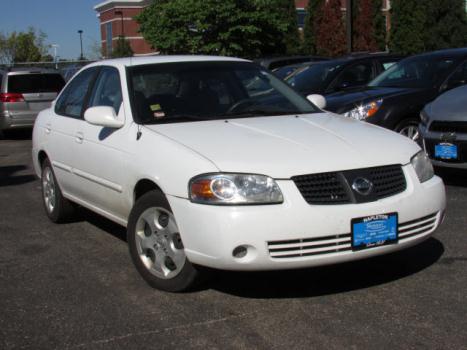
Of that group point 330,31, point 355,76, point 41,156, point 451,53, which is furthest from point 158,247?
point 330,31

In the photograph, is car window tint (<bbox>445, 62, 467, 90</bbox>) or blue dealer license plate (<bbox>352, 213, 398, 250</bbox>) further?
car window tint (<bbox>445, 62, 467, 90</bbox>)

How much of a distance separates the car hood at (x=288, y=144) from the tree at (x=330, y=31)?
3879 centimetres

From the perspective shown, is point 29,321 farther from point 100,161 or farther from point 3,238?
point 3,238

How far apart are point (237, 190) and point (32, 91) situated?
12372mm

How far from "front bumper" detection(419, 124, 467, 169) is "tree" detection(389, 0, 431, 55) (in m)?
36.6

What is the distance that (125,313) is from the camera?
13.5ft

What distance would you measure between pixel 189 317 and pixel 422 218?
1.55 meters

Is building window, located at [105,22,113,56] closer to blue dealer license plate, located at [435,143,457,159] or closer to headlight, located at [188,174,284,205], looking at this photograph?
blue dealer license plate, located at [435,143,457,159]

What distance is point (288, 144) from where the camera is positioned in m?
4.35

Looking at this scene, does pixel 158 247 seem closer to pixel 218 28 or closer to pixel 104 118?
pixel 104 118

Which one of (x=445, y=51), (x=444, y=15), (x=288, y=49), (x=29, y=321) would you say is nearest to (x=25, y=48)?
(x=288, y=49)

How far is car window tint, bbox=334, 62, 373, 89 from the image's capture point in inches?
424

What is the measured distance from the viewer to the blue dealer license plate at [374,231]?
4.04 metres

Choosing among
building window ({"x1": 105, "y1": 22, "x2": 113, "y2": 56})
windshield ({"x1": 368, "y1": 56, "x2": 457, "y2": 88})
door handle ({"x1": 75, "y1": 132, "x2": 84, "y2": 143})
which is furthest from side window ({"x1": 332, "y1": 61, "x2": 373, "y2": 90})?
building window ({"x1": 105, "y1": 22, "x2": 113, "y2": 56})
